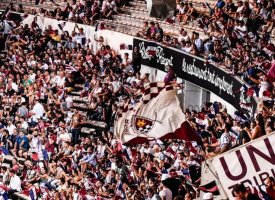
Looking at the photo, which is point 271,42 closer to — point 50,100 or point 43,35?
point 50,100

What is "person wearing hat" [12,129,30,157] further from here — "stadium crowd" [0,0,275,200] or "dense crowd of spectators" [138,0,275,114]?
"dense crowd of spectators" [138,0,275,114]

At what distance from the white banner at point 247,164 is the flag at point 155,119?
5642 mm

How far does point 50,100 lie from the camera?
34.1 m

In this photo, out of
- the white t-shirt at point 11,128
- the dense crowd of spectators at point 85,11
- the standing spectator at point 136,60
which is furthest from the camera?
the dense crowd of spectators at point 85,11

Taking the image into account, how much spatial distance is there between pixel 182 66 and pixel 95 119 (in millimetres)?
3401

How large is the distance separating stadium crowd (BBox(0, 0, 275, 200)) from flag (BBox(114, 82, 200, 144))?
0.80m

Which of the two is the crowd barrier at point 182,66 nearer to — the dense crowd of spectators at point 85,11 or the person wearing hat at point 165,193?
the dense crowd of spectators at point 85,11

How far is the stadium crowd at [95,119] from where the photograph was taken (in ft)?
70.4

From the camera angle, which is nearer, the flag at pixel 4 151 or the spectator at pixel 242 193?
the spectator at pixel 242 193

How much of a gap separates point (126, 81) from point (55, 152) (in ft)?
10.6

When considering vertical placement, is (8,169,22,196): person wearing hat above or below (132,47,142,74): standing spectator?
below

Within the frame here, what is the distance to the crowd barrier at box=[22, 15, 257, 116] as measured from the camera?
24.5m

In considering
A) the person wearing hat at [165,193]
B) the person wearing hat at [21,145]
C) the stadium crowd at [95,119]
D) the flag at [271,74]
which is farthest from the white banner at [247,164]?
the person wearing hat at [21,145]

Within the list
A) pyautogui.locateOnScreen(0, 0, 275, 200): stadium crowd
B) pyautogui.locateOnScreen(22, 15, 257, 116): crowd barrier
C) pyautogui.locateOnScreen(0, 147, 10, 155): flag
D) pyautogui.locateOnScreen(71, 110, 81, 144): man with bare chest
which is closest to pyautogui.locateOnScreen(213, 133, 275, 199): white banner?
pyautogui.locateOnScreen(0, 0, 275, 200): stadium crowd
